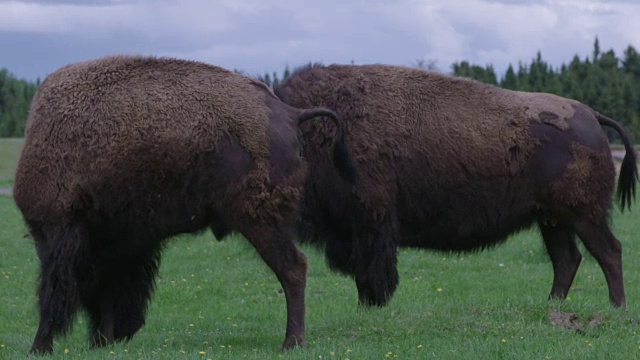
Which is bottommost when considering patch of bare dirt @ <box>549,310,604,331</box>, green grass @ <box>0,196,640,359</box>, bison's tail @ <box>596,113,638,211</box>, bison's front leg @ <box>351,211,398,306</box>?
green grass @ <box>0,196,640,359</box>

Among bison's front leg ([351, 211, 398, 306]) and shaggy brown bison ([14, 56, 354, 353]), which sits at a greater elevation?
shaggy brown bison ([14, 56, 354, 353])

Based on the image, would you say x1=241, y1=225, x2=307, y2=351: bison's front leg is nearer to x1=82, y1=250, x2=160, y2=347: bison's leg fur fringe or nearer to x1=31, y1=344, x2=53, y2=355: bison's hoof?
x1=82, y1=250, x2=160, y2=347: bison's leg fur fringe

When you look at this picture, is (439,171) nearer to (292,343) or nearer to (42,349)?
(292,343)

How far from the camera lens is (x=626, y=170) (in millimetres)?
9578

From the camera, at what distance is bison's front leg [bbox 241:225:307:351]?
714cm

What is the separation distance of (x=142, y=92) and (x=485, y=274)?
20.5 ft

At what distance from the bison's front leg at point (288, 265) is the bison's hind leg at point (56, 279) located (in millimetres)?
1173

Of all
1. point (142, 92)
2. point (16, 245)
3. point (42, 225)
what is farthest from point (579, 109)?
point (16, 245)

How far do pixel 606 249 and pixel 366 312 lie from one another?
223 centimetres

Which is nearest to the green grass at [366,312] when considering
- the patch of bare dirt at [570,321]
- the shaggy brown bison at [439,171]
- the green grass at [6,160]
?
the patch of bare dirt at [570,321]

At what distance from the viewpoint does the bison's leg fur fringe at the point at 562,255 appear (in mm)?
9422

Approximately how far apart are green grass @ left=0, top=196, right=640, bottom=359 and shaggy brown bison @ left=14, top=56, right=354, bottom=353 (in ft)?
1.19

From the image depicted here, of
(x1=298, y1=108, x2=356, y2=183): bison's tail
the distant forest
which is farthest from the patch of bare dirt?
the distant forest

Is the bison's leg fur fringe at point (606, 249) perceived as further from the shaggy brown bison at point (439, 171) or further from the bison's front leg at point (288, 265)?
the bison's front leg at point (288, 265)
